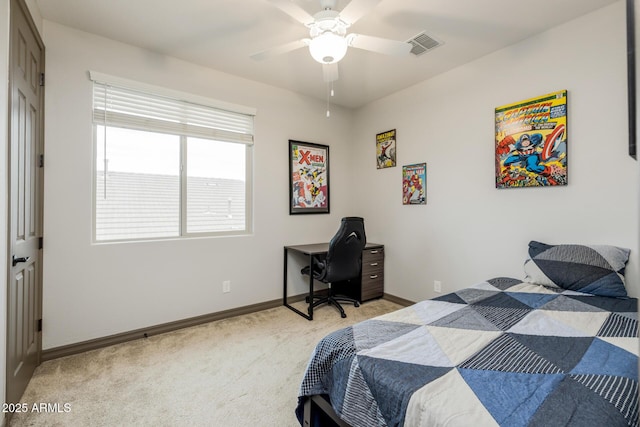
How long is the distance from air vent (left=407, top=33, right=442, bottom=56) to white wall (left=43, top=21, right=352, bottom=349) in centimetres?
157

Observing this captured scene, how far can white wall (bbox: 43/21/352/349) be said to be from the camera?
91.7 inches

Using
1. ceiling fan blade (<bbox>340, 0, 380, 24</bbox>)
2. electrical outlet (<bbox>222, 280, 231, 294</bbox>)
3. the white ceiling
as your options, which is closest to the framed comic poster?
the white ceiling

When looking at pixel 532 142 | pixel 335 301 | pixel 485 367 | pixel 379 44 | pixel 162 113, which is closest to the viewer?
pixel 485 367

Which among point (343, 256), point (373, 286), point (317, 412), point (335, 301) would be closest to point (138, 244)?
point (343, 256)

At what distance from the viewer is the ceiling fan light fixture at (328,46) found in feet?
5.99

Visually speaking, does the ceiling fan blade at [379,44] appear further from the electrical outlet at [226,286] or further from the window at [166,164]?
the electrical outlet at [226,286]

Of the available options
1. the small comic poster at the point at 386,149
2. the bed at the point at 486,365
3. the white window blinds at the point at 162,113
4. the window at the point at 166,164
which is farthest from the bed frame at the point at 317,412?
the small comic poster at the point at 386,149

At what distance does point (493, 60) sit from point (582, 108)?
2.96 ft

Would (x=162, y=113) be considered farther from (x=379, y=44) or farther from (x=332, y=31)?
(x=379, y=44)

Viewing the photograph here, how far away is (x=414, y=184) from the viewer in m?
3.44

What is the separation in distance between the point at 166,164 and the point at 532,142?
3.34 metres

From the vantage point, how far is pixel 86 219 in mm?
2439

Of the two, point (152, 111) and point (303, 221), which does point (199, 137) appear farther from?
point (303, 221)

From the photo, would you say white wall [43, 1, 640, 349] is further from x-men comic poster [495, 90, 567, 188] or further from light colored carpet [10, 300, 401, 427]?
light colored carpet [10, 300, 401, 427]
